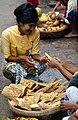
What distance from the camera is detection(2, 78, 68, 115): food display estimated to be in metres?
3.63

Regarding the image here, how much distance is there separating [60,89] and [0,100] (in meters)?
0.83

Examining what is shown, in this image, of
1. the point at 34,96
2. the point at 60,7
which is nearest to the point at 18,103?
the point at 34,96

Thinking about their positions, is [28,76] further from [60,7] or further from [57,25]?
[60,7]

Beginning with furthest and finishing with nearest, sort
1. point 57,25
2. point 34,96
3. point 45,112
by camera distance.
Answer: point 57,25
point 34,96
point 45,112

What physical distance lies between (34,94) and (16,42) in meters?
0.70

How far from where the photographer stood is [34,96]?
3842mm

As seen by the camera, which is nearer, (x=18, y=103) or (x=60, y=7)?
(x=18, y=103)

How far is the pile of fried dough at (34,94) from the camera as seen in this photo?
12.0 feet

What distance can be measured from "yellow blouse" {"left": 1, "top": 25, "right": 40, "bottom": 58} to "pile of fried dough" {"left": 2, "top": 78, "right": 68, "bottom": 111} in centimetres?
39

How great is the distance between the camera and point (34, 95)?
387 centimetres

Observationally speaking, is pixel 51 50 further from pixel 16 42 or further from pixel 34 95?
pixel 34 95

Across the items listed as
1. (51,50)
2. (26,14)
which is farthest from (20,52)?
(51,50)

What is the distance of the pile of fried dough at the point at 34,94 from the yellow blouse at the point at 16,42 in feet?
1.28

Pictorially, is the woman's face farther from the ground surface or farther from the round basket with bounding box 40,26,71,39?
the round basket with bounding box 40,26,71,39
